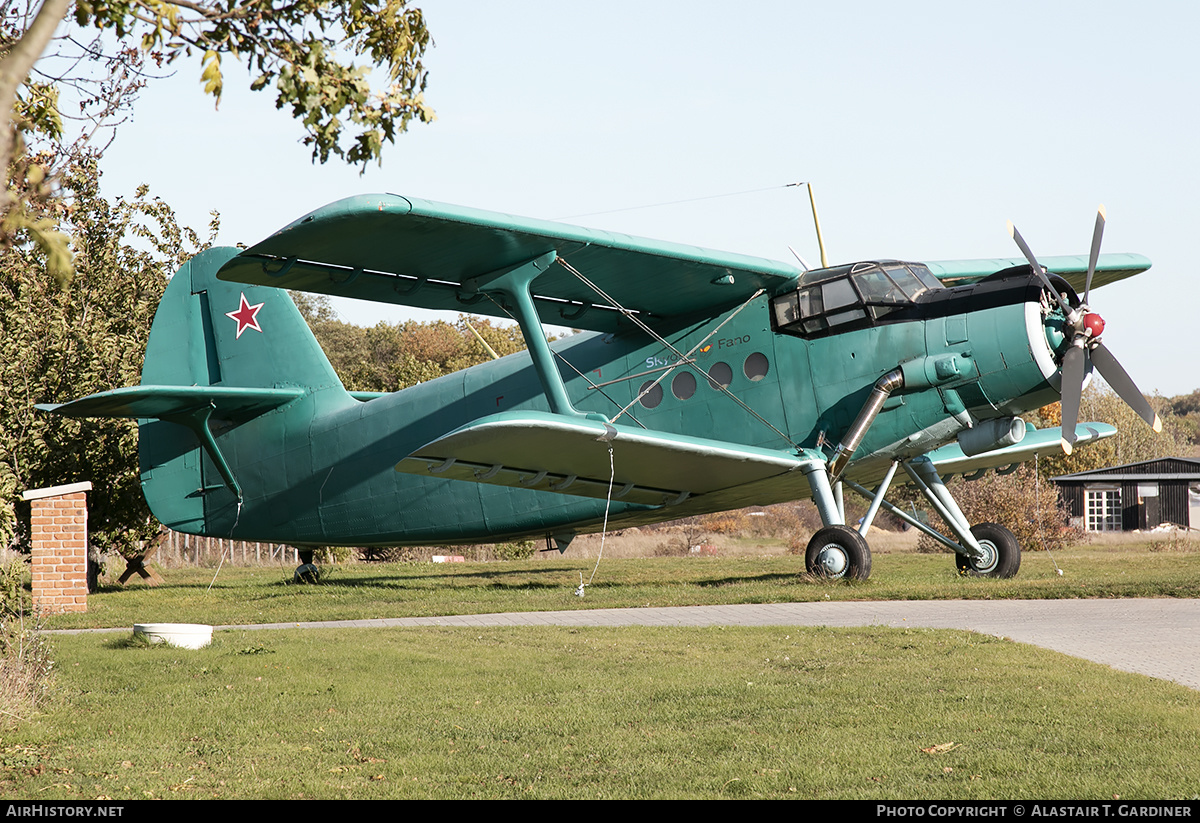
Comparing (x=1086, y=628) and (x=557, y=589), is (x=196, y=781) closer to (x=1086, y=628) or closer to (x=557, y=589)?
(x=1086, y=628)

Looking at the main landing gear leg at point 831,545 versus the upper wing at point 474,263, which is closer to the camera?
the upper wing at point 474,263

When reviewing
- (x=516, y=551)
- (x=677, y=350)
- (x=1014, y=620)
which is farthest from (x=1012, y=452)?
(x=516, y=551)

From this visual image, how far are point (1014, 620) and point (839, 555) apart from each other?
300 centimetres

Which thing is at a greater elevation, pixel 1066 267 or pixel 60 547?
pixel 1066 267

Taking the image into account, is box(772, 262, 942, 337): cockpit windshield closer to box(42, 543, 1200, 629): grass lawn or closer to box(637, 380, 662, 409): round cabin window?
box(637, 380, 662, 409): round cabin window

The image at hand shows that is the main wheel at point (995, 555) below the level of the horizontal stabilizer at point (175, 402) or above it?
below

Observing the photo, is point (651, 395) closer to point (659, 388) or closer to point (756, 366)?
point (659, 388)

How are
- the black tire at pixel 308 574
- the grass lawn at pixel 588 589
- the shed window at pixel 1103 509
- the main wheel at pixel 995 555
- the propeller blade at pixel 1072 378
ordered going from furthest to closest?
the shed window at pixel 1103 509, the black tire at pixel 308 574, the main wheel at pixel 995 555, the grass lawn at pixel 588 589, the propeller blade at pixel 1072 378

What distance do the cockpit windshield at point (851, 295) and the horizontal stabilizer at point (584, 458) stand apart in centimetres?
175

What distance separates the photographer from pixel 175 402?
1742cm

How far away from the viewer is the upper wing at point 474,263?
1166 cm

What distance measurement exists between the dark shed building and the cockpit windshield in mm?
→ 36816

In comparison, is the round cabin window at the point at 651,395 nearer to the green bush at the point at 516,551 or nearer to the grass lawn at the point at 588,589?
the grass lawn at the point at 588,589

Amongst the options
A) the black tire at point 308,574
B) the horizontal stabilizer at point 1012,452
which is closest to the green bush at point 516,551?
the black tire at point 308,574
